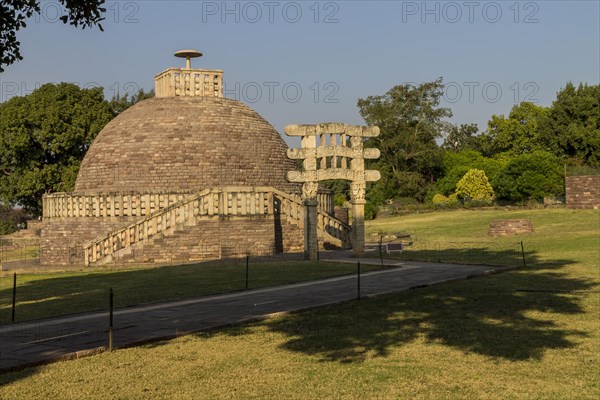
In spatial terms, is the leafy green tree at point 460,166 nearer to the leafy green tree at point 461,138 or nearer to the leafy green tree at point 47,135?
the leafy green tree at point 461,138

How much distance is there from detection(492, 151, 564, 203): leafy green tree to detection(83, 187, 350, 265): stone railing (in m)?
36.4

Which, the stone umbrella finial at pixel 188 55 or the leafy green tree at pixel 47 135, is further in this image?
the leafy green tree at pixel 47 135

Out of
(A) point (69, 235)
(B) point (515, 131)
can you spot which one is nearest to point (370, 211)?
(B) point (515, 131)

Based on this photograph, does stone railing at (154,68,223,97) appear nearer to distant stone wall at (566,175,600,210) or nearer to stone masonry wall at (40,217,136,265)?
stone masonry wall at (40,217,136,265)

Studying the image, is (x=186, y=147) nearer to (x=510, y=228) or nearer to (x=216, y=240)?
(x=216, y=240)

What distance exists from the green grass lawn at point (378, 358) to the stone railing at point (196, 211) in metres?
14.3

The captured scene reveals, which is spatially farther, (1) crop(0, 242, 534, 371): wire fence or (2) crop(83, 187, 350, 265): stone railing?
(2) crop(83, 187, 350, 265): stone railing

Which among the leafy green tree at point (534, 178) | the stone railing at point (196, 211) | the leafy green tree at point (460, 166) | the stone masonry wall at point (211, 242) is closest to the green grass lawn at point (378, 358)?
the stone masonry wall at point (211, 242)

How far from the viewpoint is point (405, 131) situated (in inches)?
2707

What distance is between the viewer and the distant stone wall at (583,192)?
4603 centimetres

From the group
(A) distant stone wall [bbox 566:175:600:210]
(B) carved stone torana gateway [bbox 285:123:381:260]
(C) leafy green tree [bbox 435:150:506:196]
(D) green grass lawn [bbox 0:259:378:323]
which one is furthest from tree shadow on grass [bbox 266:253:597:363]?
(C) leafy green tree [bbox 435:150:506:196]

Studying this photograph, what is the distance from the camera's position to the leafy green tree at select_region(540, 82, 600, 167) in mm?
63781

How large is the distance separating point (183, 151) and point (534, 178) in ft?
122

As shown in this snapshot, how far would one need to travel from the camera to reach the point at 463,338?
406 inches
